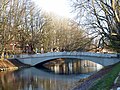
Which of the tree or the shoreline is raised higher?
the tree

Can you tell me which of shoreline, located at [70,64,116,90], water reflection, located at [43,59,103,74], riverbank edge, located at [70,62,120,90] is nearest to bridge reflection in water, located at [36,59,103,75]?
water reflection, located at [43,59,103,74]

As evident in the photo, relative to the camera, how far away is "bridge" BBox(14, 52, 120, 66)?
1641 inches

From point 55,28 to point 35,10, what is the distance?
969cm

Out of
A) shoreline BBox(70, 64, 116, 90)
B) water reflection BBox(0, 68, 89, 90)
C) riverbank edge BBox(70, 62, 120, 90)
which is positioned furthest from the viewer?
water reflection BBox(0, 68, 89, 90)

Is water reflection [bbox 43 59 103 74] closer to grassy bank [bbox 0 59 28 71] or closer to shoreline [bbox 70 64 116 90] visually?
grassy bank [bbox 0 59 28 71]

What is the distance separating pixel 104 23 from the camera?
22906 millimetres

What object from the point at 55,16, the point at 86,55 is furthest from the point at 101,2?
the point at 55,16

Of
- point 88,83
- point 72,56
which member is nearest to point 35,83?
point 88,83

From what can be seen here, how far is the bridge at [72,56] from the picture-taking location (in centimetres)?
4168

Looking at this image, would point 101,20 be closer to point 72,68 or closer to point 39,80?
point 39,80

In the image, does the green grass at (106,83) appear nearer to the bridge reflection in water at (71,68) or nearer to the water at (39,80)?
the water at (39,80)

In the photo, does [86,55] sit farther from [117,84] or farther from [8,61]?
[117,84]

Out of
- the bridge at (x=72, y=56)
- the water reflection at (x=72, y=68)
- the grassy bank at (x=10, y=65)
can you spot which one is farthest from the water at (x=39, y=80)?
the grassy bank at (x=10, y=65)

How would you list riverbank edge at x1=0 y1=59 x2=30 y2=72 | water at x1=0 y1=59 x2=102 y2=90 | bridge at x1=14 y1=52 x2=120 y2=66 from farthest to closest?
riverbank edge at x1=0 y1=59 x2=30 y2=72, bridge at x1=14 y1=52 x2=120 y2=66, water at x1=0 y1=59 x2=102 y2=90
